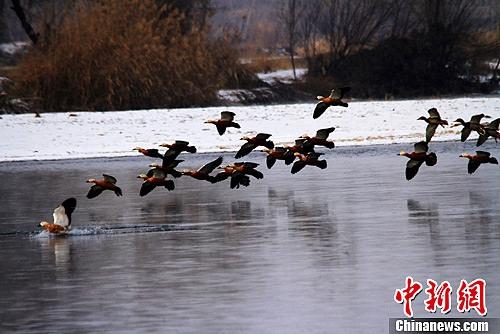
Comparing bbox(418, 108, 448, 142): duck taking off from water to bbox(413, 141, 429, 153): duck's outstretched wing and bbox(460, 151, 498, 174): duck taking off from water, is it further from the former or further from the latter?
bbox(460, 151, 498, 174): duck taking off from water

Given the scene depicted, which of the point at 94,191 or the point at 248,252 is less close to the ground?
the point at 94,191

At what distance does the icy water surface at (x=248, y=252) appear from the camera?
9414 millimetres

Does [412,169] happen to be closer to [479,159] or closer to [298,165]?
[479,159]

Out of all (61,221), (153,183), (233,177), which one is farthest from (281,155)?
(61,221)

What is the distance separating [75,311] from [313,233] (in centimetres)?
400

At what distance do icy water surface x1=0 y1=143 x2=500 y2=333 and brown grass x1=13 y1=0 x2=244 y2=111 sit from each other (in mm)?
13993

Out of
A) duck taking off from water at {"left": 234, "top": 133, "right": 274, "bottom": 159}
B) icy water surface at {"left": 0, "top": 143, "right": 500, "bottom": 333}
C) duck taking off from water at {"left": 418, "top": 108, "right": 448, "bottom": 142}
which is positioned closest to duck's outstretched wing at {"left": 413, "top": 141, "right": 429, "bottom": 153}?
icy water surface at {"left": 0, "top": 143, "right": 500, "bottom": 333}

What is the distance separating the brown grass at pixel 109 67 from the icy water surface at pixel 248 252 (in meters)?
14.0

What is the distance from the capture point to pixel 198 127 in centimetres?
2881
